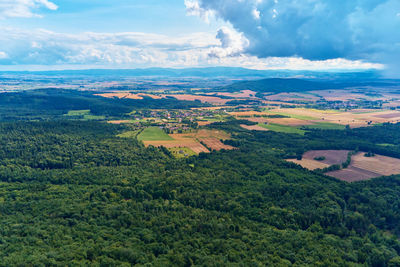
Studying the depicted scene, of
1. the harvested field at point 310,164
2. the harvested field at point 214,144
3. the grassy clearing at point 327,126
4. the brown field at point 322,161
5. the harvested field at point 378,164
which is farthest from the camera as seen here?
the grassy clearing at point 327,126

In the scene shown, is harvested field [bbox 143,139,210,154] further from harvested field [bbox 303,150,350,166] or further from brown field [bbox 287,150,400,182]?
harvested field [bbox 303,150,350,166]

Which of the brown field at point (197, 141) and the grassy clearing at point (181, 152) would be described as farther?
the brown field at point (197, 141)

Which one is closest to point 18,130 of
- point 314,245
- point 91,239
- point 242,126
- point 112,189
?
point 112,189

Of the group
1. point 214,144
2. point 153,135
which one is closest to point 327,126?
point 214,144

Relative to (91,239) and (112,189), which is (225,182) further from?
(91,239)

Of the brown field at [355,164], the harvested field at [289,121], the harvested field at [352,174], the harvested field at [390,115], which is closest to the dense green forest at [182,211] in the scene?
the harvested field at [352,174]

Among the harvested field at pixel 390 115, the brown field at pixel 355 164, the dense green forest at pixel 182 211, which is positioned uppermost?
the harvested field at pixel 390 115

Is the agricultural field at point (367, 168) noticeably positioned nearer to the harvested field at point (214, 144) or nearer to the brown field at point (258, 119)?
the harvested field at point (214, 144)
